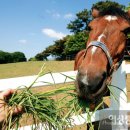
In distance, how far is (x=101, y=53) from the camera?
3225 mm

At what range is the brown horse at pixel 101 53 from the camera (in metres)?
2.82

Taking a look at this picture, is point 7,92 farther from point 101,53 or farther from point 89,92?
point 101,53

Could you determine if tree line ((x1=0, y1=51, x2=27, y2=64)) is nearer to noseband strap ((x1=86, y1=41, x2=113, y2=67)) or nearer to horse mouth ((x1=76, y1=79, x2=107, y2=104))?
noseband strap ((x1=86, y1=41, x2=113, y2=67))

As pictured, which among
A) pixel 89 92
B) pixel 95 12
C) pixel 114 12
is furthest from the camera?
pixel 95 12

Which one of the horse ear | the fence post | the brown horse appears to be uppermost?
the horse ear

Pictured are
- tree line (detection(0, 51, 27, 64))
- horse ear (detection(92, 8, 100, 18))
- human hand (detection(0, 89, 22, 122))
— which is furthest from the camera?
tree line (detection(0, 51, 27, 64))

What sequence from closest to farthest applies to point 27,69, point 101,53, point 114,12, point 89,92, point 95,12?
point 89,92 < point 101,53 < point 114,12 < point 95,12 < point 27,69

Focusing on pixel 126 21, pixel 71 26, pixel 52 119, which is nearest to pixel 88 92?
pixel 52 119

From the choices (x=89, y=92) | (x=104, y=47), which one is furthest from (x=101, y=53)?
(x=89, y=92)

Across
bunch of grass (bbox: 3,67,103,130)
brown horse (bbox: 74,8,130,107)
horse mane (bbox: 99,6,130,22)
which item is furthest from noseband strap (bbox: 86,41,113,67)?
bunch of grass (bbox: 3,67,103,130)

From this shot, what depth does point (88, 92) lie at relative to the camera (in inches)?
110

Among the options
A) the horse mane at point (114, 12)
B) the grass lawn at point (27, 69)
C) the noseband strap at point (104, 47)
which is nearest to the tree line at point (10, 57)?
the grass lawn at point (27, 69)

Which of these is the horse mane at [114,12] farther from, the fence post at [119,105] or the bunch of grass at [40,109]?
the bunch of grass at [40,109]

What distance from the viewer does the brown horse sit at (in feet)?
9.24
